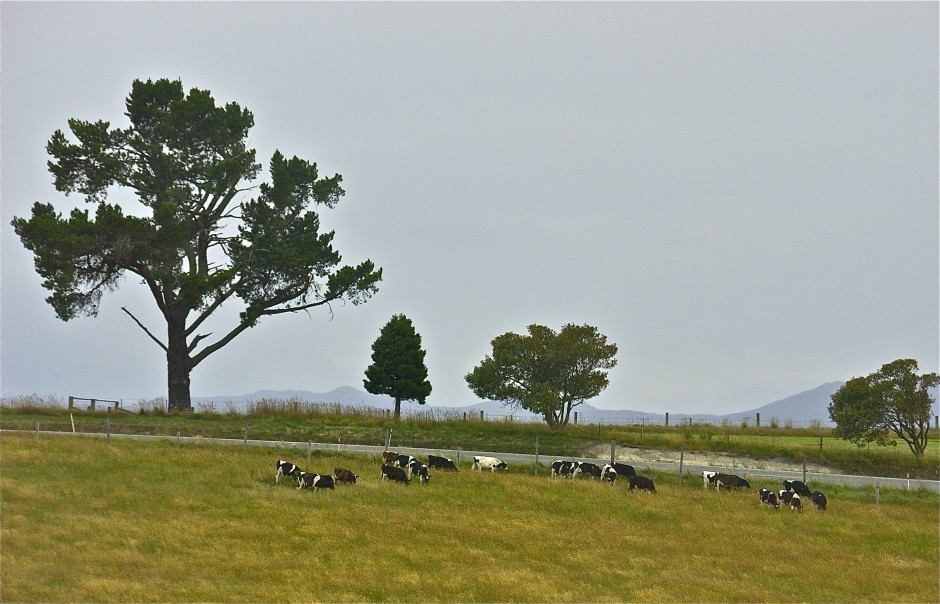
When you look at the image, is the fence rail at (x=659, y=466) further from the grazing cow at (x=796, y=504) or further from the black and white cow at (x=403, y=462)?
the grazing cow at (x=796, y=504)

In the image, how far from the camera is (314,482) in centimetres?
3091

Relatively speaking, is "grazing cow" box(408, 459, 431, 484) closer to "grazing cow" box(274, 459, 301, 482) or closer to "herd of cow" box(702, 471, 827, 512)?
"grazing cow" box(274, 459, 301, 482)

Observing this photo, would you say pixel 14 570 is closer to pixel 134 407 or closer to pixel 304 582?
pixel 304 582

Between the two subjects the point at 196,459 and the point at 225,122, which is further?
the point at 225,122

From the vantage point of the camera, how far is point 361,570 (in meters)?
21.5

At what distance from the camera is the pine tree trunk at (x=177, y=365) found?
5953 cm

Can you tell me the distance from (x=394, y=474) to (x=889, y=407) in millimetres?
30580

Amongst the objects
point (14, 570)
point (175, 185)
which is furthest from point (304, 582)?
point (175, 185)

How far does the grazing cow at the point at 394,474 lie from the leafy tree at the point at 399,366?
106ft

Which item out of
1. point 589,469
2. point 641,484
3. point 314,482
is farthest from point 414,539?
point 589,469

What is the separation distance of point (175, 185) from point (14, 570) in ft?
152

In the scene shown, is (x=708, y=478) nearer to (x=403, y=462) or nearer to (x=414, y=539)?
(x=403, y=462)

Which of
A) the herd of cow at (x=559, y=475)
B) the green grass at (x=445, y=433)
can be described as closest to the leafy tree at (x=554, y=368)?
the green grass at (x=445, y=433)

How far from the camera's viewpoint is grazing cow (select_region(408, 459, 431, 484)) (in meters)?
33.8
